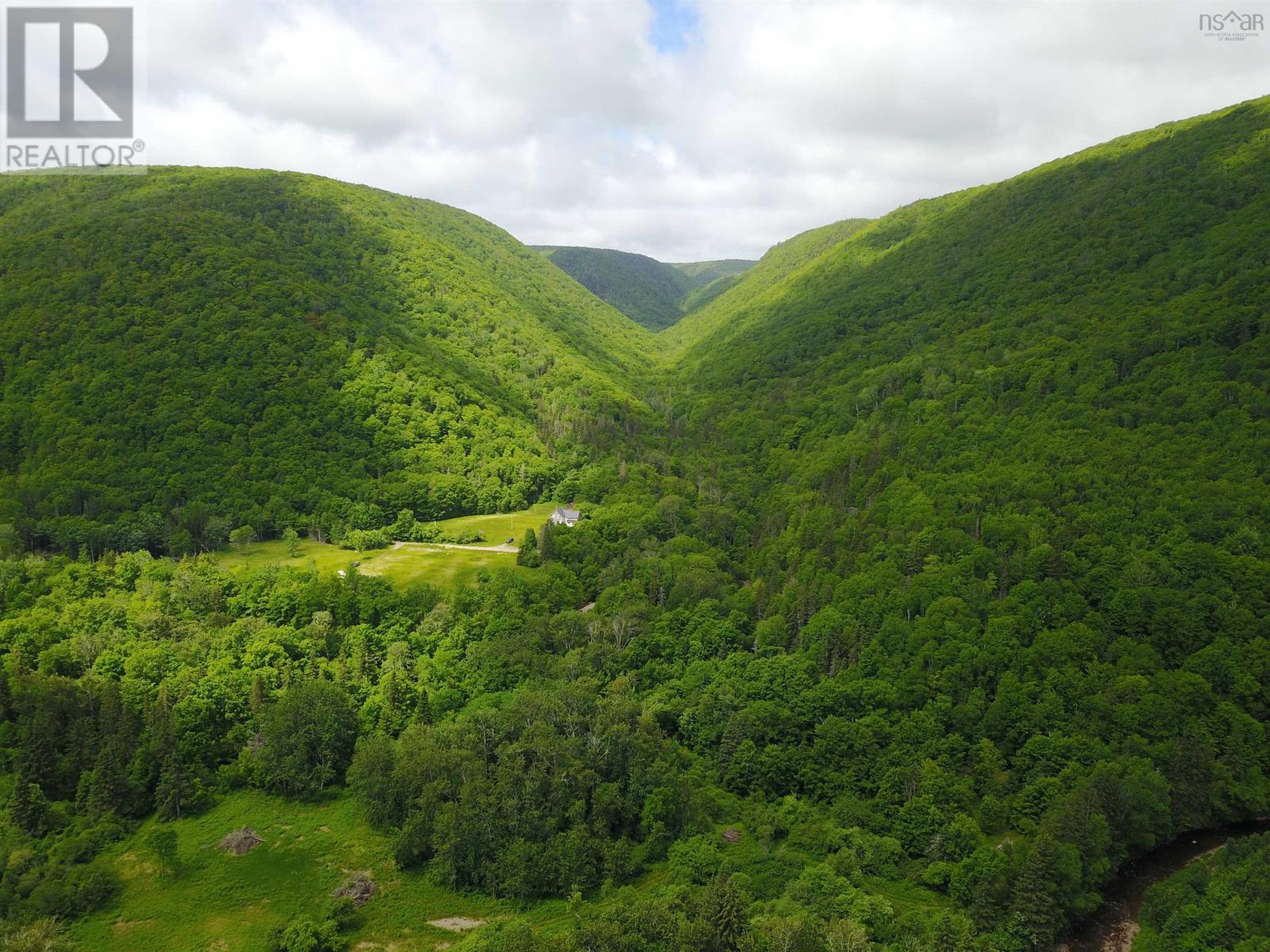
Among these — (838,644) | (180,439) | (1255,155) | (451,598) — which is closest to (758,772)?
(838,644)

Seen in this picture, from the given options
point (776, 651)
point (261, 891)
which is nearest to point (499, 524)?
point (776, 651)

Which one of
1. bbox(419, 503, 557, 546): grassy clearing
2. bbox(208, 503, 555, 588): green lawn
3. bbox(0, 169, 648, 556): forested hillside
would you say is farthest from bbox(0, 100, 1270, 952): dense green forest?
bbox(419, 503, 557, 546): grassy clearing

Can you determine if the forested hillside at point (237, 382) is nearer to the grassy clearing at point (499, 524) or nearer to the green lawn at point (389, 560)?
the grassy clearing at point (499, 524)

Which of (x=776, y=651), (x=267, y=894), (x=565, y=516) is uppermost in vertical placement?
(x=565, y=516)

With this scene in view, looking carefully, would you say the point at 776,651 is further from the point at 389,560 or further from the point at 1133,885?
the point at 389,560

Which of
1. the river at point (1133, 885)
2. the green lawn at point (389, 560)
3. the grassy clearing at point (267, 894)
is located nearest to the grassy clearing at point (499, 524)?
the green lawn at point (389, 560)

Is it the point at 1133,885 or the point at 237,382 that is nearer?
the point at 1133,885

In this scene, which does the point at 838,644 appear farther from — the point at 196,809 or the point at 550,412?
the point at 550,412
